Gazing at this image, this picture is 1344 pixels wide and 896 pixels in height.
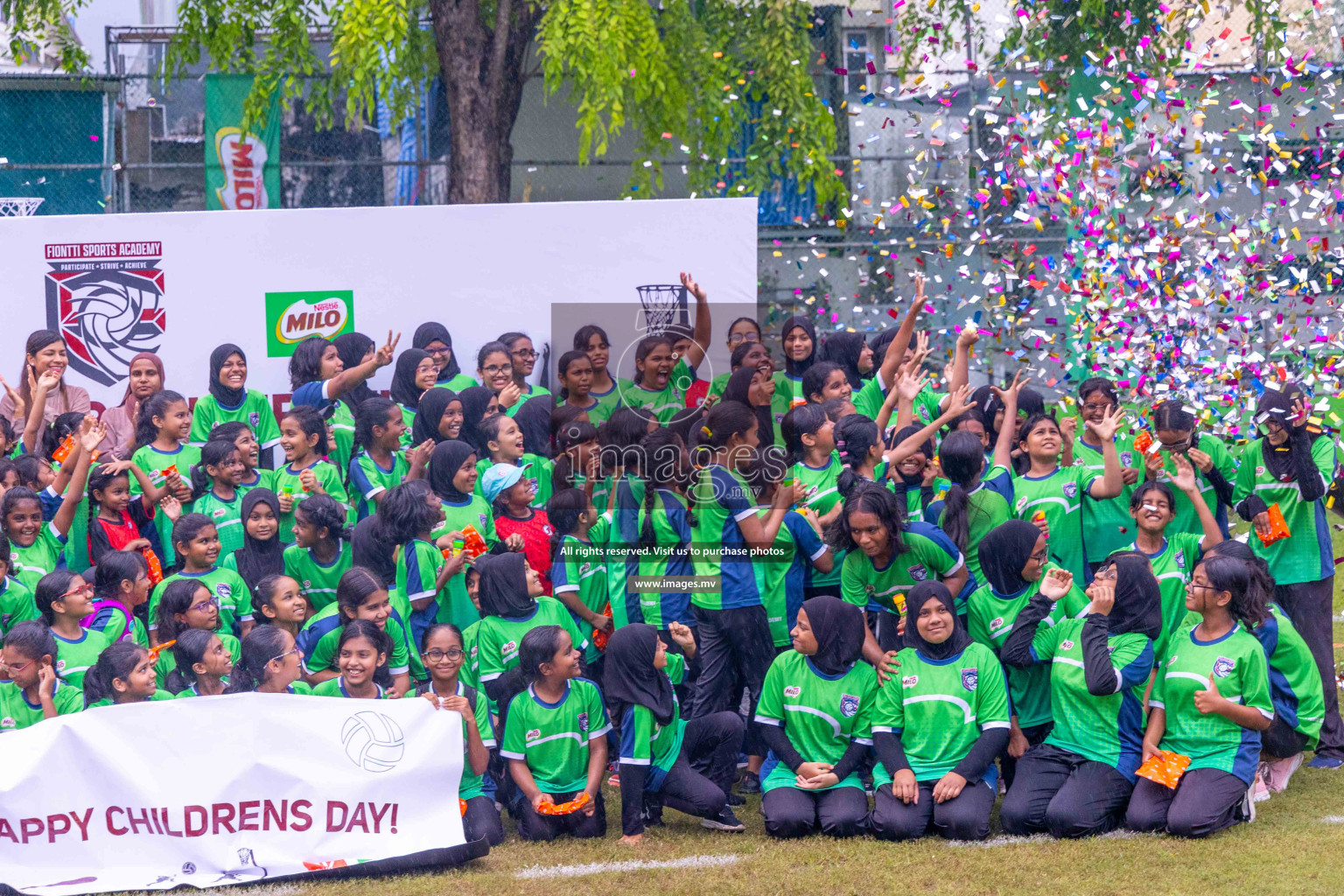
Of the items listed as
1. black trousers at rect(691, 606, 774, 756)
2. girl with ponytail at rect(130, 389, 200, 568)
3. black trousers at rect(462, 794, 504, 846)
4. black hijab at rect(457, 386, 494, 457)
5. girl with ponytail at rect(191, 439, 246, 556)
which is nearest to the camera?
black trousers at rect(462, 794, 504, 846)

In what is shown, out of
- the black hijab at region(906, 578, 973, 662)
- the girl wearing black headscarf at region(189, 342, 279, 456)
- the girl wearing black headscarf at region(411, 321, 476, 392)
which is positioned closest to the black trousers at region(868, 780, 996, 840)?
the black hijab at region(906, 578, 973, 662)

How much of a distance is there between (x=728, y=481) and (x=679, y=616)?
600mm

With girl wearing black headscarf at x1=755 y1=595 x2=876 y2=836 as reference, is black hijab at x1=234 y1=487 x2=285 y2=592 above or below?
above

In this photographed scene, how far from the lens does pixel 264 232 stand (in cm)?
726

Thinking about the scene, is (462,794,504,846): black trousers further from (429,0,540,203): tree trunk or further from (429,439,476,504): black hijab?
(429,0,540,203): tree trunk

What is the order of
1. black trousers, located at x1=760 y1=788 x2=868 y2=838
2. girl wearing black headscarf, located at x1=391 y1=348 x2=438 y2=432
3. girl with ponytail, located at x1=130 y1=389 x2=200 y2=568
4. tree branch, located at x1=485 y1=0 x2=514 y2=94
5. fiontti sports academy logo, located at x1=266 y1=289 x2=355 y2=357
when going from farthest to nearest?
tree branch, located at x1=485 y1=0 x2=514 y2=94
fiontti sports academy logo, located at x1=266 y1=289 x2=355 y2=357
girl wearing black headscarf, located at x1=391 y1=348 x2=438 y2=432
girl with ponytail, located at x1=130 y1=389 x2=200 y2=568
black trousers, located at x1=760 y1=788 x2=868 y2=838

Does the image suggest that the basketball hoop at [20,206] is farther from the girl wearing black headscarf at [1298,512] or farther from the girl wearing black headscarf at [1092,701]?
the girl wearing black headscarf at [1298,512]

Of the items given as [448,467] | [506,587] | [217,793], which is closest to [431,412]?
[448,467]

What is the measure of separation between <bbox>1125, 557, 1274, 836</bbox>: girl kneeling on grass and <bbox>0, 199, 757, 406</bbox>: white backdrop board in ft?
9.43

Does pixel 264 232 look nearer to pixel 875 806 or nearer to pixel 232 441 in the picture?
pixel 232 441

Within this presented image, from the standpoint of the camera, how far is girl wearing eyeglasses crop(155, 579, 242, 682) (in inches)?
219

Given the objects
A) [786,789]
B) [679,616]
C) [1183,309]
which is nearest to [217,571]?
[679,616]

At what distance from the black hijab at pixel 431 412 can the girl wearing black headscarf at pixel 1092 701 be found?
112 inches

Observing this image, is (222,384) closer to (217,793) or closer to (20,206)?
(217,793)
